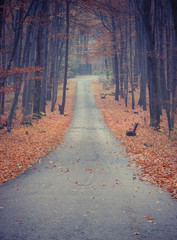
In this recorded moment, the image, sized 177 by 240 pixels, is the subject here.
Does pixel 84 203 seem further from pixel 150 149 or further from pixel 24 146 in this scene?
pixel 150 149

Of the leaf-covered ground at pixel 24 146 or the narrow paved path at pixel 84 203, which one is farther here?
the leaf-covered ground at pixel 24 146

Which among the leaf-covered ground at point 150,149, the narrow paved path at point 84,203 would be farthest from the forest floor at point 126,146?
the narrow paved path at point 84,203

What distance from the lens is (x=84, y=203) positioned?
6098mm

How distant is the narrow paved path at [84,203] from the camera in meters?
4.69

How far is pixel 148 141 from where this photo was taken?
14.4 meters

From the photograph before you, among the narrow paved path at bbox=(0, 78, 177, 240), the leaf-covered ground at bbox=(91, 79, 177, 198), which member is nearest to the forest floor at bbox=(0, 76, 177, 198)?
the leaf-covered ground at bbox=(91, 79, 177, 198)

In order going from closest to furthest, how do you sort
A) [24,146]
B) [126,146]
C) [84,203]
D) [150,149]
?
1. [84,203]
2. [24,146]
3. [150,149]
4. [126,146]

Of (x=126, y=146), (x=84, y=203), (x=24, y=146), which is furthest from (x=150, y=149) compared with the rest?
(x=84, y=203)

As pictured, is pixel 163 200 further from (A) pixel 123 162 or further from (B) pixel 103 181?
(A) pixel 123 162

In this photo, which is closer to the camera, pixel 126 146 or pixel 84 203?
pixel 84 203

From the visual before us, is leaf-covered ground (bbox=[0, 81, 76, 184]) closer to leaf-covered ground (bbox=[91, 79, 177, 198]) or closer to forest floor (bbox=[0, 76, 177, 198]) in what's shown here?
forest floor (bbox=[0, 76, 177, 198])

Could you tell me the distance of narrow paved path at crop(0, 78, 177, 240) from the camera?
4.69 metres

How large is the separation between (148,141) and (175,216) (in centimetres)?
921

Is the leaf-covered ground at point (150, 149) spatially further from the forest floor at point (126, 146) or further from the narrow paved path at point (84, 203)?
the narrow paved path at point (84, 203)
